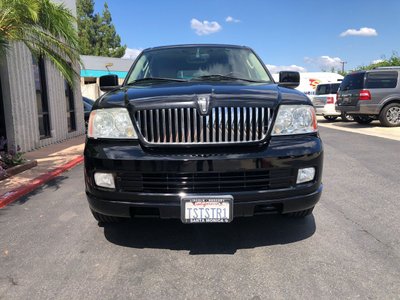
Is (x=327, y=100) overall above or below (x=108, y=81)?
below

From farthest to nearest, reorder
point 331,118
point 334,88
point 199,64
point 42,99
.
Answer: point 331,118 < point 334,88 < point 42,99 < point 199,64

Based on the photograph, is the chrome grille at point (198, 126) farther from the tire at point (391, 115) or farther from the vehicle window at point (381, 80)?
the tire at point (391, 115)

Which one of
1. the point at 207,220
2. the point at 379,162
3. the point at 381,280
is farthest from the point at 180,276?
the point at 379,162

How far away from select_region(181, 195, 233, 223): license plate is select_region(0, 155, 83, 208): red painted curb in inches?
120

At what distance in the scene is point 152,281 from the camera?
2.86 metres

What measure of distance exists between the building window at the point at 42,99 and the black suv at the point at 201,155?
7.95 meters

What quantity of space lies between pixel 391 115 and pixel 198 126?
43.1 feet

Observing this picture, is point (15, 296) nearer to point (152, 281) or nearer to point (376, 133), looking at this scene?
point (152, 281)

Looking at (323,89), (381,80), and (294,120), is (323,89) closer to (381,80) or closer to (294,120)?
(381,80)

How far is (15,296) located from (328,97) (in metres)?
17.5

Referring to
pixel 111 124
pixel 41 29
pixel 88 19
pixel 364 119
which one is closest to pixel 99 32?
pixel 88 19

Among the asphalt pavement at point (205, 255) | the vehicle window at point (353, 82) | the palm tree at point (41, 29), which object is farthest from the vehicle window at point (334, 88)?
the asphalt pavement at point (205, 255)

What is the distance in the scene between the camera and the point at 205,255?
10.7 feet

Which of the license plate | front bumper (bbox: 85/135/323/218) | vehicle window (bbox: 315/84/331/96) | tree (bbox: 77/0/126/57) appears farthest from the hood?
tree (bbox: 77/0/126/57)
